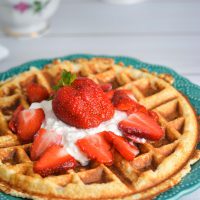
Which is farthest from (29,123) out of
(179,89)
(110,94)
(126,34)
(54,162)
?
(126,34)

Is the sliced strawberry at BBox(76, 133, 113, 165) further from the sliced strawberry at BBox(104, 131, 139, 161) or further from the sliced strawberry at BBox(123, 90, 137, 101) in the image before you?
the sliced strawberry at BBox(123, 90, 137, 101)

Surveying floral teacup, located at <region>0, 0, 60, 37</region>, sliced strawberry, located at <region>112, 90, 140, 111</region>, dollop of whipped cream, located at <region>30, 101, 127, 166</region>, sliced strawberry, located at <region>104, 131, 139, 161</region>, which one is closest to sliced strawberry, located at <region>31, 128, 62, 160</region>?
dollop of whipped cream, located at <region>30, 101, 127, 166</region>

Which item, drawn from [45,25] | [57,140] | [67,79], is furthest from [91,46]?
[57,140]

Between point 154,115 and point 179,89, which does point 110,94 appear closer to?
point 154,115

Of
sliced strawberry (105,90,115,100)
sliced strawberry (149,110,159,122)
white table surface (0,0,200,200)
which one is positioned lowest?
white table surface (0,0,200,200)

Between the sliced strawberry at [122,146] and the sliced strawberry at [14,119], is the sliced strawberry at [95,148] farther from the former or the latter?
the sliced strawberry at [14,119]

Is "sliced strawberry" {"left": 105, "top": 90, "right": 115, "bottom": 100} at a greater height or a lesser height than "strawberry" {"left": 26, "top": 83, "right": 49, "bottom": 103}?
greater

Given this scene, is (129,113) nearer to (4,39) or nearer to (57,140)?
(57,140)
